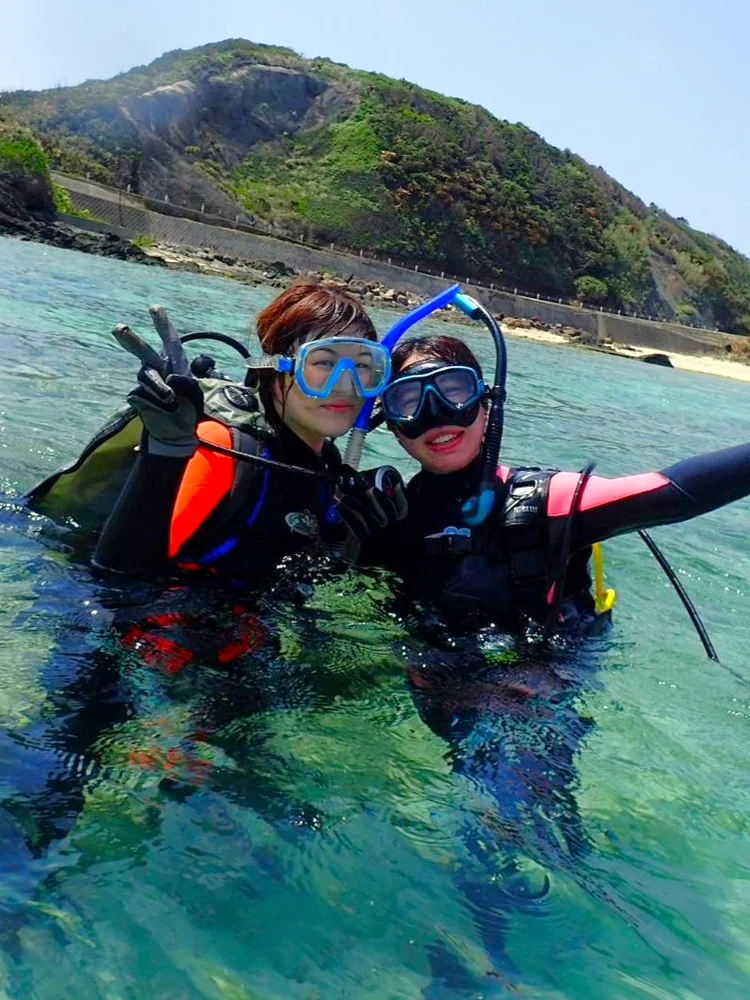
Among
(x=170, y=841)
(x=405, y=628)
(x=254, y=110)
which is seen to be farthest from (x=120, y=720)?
(x=254, y=110)

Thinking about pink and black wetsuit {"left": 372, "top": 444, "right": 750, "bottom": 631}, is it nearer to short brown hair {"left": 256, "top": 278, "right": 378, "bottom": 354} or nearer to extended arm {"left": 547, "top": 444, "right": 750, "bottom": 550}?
extended arm {"left": 547, "top": 444, "right": 750, "bottom": 550}

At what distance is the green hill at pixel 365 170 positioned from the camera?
59.0 meters

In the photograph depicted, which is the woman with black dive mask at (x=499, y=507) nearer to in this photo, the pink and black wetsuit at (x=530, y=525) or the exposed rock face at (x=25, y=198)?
the pink and black wetsuit at (x=530, y=525)

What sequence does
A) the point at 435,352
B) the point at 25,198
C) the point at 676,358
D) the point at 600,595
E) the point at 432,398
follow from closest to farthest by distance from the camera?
1. the point at 432,398
2. the point at 435,352
3. the point at 600,595
4. the point at 25,198
5. the point at 676,358

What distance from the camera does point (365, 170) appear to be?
220 feet

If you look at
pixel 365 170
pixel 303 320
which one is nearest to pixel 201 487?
pixel 303 320

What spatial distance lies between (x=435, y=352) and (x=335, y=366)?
1.43ft

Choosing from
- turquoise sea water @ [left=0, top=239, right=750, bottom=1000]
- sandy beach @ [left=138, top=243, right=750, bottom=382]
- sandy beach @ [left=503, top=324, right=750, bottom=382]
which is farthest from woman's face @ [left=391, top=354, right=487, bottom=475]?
sandy beach @ [left=503, top=324, right=750, bottom=382]

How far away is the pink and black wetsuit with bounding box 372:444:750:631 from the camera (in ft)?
8.37

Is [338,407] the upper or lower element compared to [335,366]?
lower

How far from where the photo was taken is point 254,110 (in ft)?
234

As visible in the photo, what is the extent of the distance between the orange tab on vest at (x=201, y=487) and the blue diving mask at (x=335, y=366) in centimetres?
32

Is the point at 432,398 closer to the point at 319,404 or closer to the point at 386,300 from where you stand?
the point at 319,404

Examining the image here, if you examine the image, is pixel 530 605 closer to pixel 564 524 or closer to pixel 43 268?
pixel 564 524
